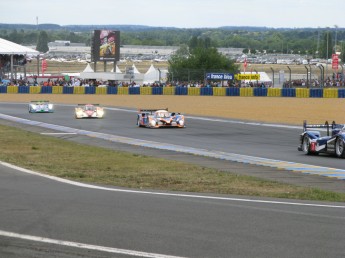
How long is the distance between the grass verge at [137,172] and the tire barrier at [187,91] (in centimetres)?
4488

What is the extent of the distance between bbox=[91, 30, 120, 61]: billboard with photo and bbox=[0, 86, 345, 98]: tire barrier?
62.1 ft

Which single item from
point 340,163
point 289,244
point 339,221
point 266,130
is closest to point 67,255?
point 289,244

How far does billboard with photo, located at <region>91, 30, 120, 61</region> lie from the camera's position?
101m

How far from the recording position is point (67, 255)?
318 inches

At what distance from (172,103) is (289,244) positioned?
5629cm

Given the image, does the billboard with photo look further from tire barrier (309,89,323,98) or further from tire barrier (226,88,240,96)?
tire barrier (309,89,323,98)

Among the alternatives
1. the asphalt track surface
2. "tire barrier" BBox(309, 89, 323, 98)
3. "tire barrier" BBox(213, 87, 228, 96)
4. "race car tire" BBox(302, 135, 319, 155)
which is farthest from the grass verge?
"tire barrier" BBox(213, 87, 228, 96)

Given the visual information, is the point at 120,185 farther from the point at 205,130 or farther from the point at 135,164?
the point at 205,130

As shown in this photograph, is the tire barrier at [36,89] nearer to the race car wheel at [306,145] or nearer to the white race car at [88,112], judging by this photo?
the white race car at [88,112]

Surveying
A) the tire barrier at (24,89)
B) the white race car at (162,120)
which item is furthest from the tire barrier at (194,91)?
the white race car at (162,120)

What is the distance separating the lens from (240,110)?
54500mm

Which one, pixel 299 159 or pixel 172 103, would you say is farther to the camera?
pixel 172 103

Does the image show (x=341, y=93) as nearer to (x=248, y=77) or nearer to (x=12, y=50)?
(x=248, y=77)

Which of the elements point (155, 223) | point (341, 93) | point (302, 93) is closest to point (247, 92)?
point (302, 93)
